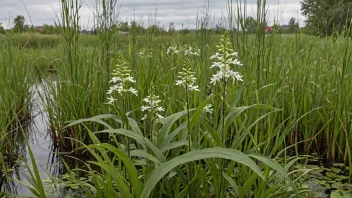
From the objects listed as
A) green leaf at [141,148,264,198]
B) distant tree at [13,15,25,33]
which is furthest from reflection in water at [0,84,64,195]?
distant tree at [13,15,25,33]

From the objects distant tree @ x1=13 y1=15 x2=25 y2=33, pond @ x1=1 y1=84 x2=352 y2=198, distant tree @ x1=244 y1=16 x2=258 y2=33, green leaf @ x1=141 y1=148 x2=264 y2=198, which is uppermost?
distant tree @ x1=13 y1=15 x2=25 y2=33

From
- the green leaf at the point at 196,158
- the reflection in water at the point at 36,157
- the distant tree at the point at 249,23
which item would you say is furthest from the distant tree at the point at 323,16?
the reflection in water at the point at 36,157

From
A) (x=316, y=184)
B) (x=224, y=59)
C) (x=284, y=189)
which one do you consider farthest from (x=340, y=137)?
(x=224, y=59)

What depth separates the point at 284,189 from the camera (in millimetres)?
1879

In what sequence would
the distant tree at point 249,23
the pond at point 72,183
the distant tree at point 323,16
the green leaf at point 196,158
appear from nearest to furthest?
1. the green leaf at point 196,158
2. the pond at point 72,183
3. the distant tree at point 249,23
4. the distant tree at point 323,16

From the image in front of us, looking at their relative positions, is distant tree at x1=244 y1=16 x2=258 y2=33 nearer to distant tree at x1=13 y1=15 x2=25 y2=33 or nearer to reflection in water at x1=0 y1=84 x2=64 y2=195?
reflection in water at x1=0 y1=84 x2=64 y2=195

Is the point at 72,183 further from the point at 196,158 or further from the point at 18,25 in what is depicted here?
the point at 18,25

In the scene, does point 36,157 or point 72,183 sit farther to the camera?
point 36,157

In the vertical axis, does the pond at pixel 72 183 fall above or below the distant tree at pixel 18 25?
below

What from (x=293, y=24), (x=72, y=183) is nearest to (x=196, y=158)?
(x=72, y=183)

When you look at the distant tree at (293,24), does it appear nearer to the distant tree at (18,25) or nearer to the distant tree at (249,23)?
the distant tree at (249,23)

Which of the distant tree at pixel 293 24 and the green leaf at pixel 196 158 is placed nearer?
the green leaf at pixel 196 158

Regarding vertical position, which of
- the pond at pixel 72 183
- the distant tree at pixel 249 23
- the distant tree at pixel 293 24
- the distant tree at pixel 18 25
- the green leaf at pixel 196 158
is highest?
the distant tree at pixel 18 25

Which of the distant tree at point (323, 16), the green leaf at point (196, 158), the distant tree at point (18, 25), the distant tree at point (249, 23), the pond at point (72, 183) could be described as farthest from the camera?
the distant tree at point (18, 25)
